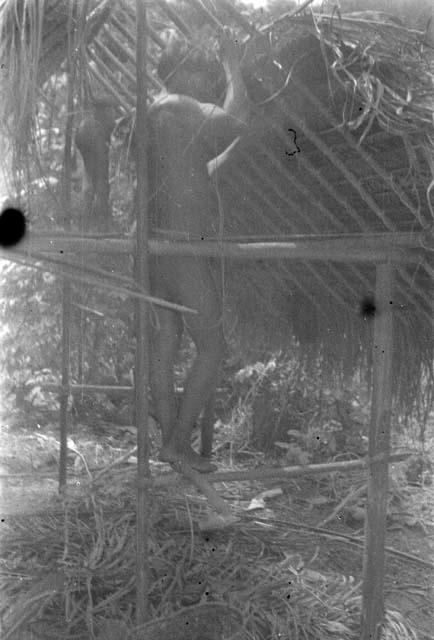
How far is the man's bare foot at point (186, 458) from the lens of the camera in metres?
2.35

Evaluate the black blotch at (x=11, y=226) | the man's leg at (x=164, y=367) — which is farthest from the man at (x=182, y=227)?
the black blotch at (x=11, y=226)

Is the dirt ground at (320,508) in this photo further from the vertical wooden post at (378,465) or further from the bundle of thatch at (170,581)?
the vertical wooden post at (378,465)

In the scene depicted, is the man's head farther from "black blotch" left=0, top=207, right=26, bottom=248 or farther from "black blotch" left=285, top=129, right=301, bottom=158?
"black blotch" left=0, top=207, right=26, bottom=248

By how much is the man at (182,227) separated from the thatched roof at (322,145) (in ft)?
0.42

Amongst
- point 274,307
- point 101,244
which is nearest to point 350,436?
point 274,307

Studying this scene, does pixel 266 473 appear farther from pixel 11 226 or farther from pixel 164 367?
pixel 11 226

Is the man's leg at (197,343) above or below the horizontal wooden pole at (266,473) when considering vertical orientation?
above

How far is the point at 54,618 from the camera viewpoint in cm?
235

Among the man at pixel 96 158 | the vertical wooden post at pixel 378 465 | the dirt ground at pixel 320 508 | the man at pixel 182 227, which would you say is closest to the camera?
the man at pixel 182 227

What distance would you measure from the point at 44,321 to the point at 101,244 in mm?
2886

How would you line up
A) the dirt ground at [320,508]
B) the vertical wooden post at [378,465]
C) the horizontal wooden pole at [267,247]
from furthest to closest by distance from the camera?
the dirt ground at [320,508] < the vertical wooden post at [378,465] < the horizontal wooden pole at [267,247]

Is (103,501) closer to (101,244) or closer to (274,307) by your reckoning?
(274,307)

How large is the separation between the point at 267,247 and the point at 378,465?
32.5 inches

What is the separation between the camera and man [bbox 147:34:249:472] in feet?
7.42
